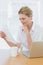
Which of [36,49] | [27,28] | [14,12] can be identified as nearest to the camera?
[36,49]

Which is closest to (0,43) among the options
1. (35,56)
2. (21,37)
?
(35,56)

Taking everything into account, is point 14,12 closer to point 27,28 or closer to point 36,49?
point 27,28

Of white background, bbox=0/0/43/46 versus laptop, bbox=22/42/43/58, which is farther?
white background, bbox=0/0/43/46

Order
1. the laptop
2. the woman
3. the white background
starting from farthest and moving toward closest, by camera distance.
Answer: the white background, the woman, the laptop

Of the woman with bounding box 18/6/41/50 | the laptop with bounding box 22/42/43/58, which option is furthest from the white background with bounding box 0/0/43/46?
the laptop with bounding box 22/42/43/58

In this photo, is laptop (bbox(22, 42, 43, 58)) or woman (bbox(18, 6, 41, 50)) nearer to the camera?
laptop (bbox(22, 42, 43, 58))

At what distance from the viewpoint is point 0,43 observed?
156 cm

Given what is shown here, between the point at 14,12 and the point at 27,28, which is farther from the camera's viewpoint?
the point at 14,12

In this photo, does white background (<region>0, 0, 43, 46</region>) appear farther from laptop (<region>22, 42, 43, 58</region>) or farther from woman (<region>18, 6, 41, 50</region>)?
laptop (<region>22, 42, 43, 58</region>)

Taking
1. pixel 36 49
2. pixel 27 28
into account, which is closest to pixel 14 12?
pixel 27 28

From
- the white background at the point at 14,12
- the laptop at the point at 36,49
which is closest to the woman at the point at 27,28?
the white background at the point at 14,12

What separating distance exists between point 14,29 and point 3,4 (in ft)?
1.69

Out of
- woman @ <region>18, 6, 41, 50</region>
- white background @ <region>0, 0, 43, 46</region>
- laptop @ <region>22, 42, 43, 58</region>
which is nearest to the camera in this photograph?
laptop @ <region>22, 42, 43, 58</region>

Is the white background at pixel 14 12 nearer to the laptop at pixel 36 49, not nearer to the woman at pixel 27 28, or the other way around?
the woman at pixel 27 28
